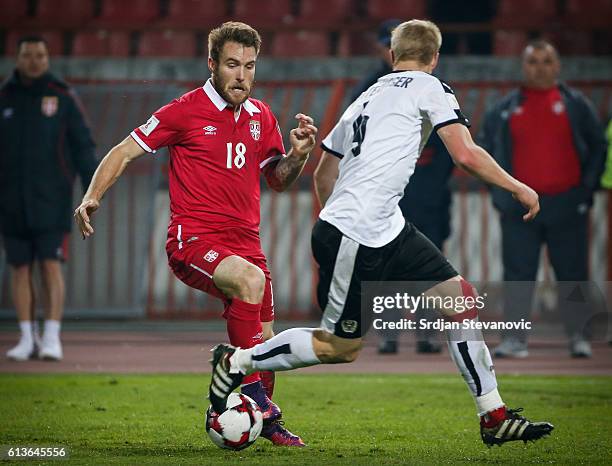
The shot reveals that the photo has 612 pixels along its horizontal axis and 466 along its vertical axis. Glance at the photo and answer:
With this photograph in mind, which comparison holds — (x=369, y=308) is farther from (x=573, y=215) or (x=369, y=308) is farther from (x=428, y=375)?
(x=573, y=215)

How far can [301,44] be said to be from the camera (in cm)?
1858

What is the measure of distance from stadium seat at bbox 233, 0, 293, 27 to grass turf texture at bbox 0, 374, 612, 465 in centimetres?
1003

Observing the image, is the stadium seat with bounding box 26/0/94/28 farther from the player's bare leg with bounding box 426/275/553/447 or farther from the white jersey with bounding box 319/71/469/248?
the player's bare leg with bounding box 426/275/553/447

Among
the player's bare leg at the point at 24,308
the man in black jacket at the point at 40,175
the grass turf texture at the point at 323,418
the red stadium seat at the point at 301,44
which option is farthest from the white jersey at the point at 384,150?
the red stadium seat at the point at 301,44

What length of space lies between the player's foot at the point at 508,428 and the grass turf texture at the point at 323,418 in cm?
10

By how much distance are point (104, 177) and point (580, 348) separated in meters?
5.68

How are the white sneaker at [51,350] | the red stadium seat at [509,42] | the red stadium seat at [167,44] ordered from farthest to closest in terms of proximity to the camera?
the red stadium seat at [509,42] < the red stadium seat at [167,44] < the white sneaker at [51,350]

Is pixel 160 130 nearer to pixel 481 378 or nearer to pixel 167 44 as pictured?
pixel 481 378

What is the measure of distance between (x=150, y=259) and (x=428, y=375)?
4920 mm

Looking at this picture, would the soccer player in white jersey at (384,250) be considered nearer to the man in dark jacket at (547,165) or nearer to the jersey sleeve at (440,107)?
the jersey sleeve at (440,107)

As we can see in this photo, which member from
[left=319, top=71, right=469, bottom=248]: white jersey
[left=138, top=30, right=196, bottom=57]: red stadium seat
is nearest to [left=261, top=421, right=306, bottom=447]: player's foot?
[left=319, top=71, right=469, bottom=248]: white jersey

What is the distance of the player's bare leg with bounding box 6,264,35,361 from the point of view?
35.4 ft

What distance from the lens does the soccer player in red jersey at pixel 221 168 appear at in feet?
21.8

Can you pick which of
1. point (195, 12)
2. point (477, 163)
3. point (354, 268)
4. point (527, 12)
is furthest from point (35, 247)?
point (527, 12)
